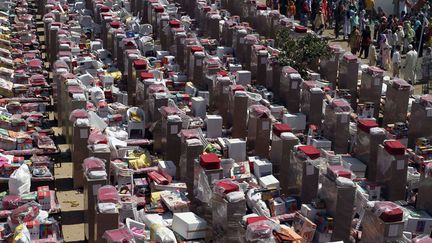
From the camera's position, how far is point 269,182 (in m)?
13.2

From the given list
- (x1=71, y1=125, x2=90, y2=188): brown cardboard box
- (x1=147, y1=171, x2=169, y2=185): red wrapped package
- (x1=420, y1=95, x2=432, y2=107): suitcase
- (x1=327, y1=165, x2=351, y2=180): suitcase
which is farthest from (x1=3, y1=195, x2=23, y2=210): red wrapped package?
(x1=420, y1=95, x2=432, y2=107): suitcase

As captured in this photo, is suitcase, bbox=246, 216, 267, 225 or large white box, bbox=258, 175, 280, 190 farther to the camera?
large white box, bbox=258, 175, 280, 190

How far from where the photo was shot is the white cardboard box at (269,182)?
42.9ft

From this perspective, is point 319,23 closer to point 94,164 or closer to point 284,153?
point 284,153

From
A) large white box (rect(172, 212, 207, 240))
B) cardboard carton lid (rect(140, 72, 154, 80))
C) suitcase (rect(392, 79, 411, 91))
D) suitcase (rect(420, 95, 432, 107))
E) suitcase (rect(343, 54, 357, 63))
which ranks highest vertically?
suitcase (rect(343, 54, 357, 63))

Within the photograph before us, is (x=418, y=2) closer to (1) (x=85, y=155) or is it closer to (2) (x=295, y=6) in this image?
(2) (x=295, y=6)

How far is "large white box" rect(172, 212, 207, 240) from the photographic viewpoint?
37.6 ft

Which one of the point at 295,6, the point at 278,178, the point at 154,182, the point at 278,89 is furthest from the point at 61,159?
the point at 295,6

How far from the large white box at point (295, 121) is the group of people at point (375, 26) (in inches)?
197

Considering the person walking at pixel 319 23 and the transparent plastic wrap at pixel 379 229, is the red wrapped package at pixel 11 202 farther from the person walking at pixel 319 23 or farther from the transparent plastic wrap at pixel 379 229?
the person walking at pixel 319 23

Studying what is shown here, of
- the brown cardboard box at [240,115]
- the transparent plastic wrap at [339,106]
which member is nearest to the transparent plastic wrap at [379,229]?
the transparent plastic wrap at [339,106]

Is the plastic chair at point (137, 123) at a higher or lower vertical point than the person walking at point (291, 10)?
lower

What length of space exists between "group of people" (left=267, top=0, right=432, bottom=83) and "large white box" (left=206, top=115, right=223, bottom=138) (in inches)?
264

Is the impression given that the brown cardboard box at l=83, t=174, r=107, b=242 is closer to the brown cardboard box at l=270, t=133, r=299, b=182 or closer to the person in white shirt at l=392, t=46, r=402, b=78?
the brown cardboard box at l=270, t=133, r=299, b=182
